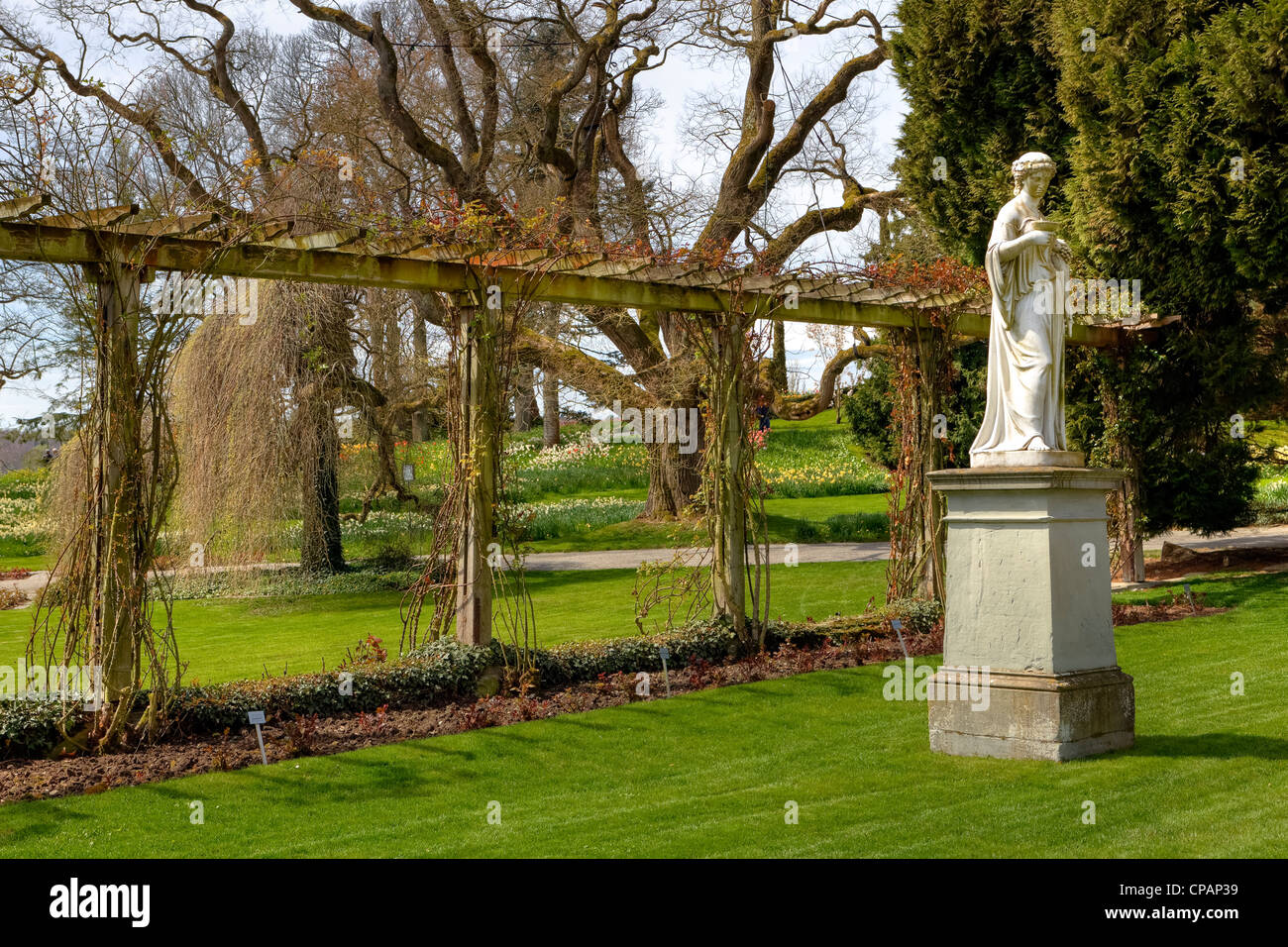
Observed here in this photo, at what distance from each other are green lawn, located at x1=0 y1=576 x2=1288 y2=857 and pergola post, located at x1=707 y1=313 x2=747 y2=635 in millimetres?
1881

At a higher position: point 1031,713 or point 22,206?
point 22,206

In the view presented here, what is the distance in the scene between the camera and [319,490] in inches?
616

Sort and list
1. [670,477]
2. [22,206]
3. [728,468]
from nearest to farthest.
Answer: [22,206] < [728,468] < [670,477]

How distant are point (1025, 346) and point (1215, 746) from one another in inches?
99.8

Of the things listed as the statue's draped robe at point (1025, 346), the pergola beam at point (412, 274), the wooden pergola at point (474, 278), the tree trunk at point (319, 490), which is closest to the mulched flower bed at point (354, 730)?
the wooden pergola at point (474, 278)

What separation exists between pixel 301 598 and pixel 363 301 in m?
4.09

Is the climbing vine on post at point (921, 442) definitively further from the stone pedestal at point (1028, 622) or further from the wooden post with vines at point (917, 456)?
the stone pedestal at point (1028, 622)

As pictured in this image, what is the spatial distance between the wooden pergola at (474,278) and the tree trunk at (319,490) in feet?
22.6

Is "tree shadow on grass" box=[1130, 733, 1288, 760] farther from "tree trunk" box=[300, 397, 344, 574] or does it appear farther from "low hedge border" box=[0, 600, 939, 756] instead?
"tree trunk" box=[300, 397, 344, 574]

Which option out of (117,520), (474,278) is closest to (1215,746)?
(474,278)

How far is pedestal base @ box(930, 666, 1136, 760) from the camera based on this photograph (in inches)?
→ 257

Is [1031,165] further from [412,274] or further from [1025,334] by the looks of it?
[412,274]

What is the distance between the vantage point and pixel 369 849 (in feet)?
17.4

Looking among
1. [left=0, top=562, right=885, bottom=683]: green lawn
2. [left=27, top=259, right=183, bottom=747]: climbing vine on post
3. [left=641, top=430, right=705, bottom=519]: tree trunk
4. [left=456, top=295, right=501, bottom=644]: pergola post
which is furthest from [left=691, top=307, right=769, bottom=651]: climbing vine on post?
[left=641, top=430, right=705, bottom=519]: tree trunk
